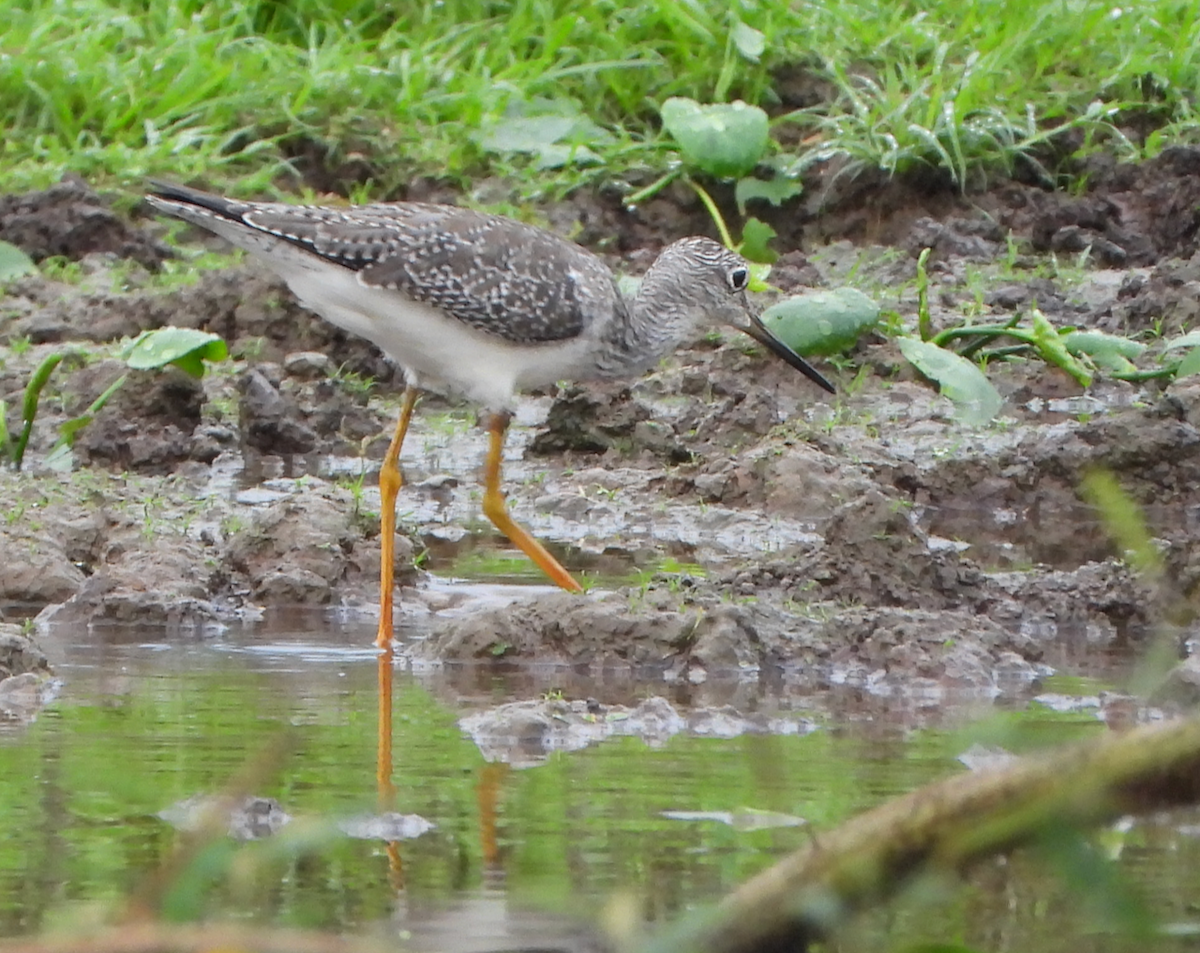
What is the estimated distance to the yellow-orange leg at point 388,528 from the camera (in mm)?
6090

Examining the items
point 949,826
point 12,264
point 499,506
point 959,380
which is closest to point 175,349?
point 499,506

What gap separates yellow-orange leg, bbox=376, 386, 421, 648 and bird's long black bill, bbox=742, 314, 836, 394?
5.43 feet

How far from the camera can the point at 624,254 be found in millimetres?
10453

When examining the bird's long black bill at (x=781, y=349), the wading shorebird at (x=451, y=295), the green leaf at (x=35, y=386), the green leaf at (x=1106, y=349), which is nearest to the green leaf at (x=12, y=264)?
the green leaf at (x=35, y=386)

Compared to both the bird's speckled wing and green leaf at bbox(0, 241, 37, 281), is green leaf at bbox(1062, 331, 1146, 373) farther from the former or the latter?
green leaf at bbox(0, 241, 37, 281)

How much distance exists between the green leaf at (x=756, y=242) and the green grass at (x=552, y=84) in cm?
59

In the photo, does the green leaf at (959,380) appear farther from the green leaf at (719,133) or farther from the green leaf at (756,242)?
the green leaf at (719,133)

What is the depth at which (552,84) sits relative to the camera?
11.0m

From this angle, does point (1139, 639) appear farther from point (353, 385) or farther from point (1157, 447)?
point (353, 385)

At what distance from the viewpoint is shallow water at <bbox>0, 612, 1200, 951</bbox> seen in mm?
3234

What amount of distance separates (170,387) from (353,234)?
1.76 meters

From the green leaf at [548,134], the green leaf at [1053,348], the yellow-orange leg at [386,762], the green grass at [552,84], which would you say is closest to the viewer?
the yellow-orange leg at [386,762]

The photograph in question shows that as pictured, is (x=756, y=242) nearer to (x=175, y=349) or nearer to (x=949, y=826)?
(x=175, y=349)

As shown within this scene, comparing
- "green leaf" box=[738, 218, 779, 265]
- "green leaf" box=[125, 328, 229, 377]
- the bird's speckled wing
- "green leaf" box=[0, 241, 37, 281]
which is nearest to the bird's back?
the bird's speckled wing
